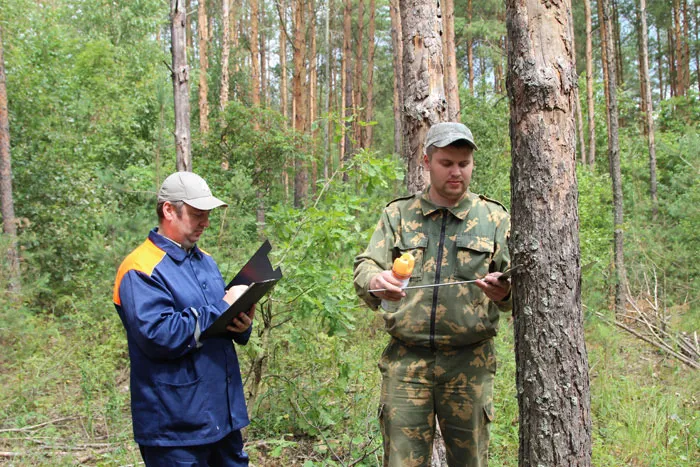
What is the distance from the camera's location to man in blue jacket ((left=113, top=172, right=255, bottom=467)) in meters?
2.28

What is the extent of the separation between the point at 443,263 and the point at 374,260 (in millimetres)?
337

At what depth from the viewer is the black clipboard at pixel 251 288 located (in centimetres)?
235

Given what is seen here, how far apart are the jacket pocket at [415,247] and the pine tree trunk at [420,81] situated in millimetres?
1383

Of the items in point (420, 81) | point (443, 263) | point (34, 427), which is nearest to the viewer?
point (443, 263)

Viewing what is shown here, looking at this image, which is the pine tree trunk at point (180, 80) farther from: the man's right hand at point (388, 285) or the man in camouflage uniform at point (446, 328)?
the man's right hand at point (388, 285)

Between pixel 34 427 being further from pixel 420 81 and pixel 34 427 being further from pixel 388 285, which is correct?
pixel 420 81

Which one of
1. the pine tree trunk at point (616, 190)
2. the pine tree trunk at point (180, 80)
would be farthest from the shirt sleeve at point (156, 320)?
the pine tree trunk at point (616, 190)

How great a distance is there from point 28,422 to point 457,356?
13.7ft

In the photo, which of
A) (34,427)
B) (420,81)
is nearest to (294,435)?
(34,427)

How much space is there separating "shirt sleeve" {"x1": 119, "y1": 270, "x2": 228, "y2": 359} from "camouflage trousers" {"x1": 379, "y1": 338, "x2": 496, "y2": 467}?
0.97 m

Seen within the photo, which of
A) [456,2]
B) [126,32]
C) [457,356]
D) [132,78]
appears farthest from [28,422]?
[456,2]

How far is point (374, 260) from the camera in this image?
2641 millimetres

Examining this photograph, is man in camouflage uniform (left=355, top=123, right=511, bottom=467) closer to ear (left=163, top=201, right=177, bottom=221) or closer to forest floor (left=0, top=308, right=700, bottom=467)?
ear (left=163, top=201, right=177, bottom=221)

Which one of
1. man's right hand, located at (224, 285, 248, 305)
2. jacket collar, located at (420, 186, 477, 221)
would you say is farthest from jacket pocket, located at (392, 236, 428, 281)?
man's right hand, located at (224, 285, 248, 305)
